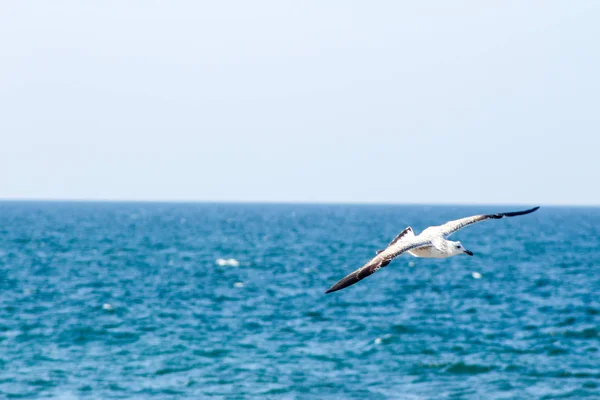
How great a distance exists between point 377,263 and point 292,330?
31.2 meters

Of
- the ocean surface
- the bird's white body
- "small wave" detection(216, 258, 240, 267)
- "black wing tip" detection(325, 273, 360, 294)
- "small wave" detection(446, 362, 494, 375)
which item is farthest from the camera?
"small wave" detection(216, 258, 240, 267)

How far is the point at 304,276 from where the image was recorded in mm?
71750

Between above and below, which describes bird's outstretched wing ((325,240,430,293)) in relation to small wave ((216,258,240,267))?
above

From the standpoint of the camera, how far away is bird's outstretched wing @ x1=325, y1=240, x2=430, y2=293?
12.2 metres

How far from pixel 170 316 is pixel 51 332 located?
7.68 metres

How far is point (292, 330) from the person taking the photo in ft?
145

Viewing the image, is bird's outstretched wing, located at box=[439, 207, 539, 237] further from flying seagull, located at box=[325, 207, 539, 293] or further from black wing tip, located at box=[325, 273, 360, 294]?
black wing tip, located at box=[325, 273, 360, 294]

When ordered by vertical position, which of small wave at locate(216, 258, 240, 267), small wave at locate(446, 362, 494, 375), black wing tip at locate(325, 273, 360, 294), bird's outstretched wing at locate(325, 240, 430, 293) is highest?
bird's outstretched wing at locate(325, 240, 430, 293)

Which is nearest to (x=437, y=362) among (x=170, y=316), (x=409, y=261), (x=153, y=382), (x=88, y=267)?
(x=153, y=382)

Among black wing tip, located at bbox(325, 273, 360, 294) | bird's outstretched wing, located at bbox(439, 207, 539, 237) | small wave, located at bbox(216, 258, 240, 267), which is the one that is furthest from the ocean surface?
black wing tip, located at bbox(325, 273, 360, 294)

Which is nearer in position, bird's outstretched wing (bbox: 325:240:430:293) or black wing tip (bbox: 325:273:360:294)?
black wing tip (bbox: 325:273:360:294)

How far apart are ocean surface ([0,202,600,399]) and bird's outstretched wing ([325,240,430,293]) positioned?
1704cm

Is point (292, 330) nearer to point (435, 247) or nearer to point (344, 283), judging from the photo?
point (435, 247)

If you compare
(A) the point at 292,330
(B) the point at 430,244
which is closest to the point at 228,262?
(A) the point at 292,330
